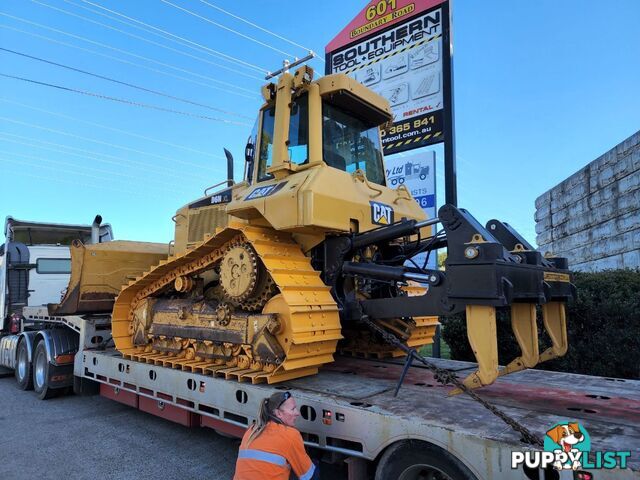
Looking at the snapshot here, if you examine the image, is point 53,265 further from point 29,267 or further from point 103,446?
point 103,446

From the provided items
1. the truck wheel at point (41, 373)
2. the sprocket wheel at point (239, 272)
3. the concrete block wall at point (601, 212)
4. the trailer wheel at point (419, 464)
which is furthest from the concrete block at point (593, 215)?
the truck wheel at point (41, 373)

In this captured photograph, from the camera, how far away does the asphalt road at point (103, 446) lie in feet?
15.7

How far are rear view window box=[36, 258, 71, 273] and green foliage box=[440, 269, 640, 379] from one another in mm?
9316

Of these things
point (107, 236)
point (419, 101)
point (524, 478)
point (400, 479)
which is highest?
point (419, 101)

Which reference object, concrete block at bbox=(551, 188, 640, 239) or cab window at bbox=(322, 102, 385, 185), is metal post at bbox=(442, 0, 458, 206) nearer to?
cab window at bbox=(322, 102, 385, 185)

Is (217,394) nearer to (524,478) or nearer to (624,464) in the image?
(524,478)

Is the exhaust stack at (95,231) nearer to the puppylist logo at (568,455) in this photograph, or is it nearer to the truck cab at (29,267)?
the truck cab at (29,267)

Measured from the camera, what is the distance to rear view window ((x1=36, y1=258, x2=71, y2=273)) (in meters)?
10.3

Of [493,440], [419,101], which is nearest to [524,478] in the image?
[493,440]

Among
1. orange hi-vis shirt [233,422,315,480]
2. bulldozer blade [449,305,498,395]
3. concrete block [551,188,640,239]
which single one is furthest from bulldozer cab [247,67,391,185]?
concrete block [551,188,640,239]

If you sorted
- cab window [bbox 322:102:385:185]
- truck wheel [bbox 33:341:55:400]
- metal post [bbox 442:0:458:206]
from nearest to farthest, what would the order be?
cab window [bbox 322:102:385:185] → truck wheel [bbox 33:341:55:400] → metal post [bbox 442:0:458:206]

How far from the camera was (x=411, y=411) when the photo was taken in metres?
3.49

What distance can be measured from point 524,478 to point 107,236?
10677 mm

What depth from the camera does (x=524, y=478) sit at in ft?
8.58
